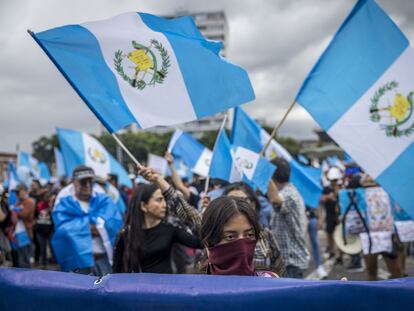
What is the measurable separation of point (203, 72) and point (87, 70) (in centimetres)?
87

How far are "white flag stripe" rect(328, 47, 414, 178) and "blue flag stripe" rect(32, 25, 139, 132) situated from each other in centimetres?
171

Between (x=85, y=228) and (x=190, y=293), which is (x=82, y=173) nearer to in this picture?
(x=85, y=228)

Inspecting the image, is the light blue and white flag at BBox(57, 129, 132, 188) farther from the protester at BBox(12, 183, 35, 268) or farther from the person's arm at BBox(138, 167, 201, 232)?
the person's arm at BBox(138, 167, 201, 232)

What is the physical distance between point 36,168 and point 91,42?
1458cm

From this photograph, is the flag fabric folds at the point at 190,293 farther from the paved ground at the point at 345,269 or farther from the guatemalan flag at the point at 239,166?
the paved ground at the point at 345,269

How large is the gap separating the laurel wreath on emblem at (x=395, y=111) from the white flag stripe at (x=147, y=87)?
4.89 feet

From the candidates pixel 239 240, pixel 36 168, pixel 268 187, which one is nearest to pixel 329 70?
pixel 268 187

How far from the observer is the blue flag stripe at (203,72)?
11.5 ft

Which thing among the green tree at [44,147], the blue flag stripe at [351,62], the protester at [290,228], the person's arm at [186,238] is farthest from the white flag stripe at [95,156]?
the green tree at [44,147]

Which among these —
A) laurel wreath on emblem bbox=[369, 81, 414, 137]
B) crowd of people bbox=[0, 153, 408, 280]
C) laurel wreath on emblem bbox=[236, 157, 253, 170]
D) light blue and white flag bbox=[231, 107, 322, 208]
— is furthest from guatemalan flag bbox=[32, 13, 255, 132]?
light blue and white flag bbox=[231, 107, 322, 208]

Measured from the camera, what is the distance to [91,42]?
317 centimetres

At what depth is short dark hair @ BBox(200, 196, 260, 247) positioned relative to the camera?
2.13 meters

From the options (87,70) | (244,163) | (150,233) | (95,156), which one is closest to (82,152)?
(95,156)

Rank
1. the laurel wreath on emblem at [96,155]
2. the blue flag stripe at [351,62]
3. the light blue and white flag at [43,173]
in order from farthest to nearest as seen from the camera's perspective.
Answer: the light blue and white flag at [43,173], the laurel wreath on emblem at [96,155], the blue flag stripe at [351,62]
